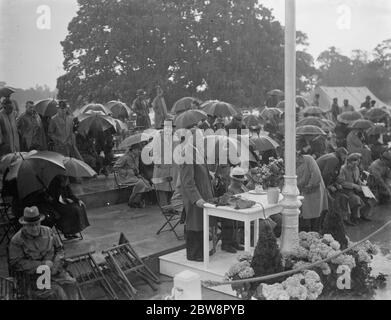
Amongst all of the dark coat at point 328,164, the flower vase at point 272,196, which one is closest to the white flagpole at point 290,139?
the flower vase at point 272,196

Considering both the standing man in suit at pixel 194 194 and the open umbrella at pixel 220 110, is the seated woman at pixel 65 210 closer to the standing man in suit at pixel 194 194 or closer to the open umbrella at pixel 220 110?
the standing man in suit at pixel 194 194

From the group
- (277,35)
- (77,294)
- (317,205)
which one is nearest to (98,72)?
(277,35)

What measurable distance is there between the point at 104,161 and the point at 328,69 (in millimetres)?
54604

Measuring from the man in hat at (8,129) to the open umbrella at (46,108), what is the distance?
1.50m

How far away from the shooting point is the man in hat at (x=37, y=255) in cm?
569

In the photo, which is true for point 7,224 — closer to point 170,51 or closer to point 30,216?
point 30,216

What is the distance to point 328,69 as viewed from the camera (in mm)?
62938

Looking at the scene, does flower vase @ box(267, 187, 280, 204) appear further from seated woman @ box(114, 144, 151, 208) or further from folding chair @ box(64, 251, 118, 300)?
seated woman @ box(114, 144, 151, 208)

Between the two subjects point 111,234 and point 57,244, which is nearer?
point 57,244

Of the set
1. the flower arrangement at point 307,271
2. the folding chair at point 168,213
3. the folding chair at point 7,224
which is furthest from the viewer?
the folding chair at point 168,213

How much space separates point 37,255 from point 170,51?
17.8 m

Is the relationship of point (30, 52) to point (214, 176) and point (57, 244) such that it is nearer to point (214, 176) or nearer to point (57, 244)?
point (214, 176)

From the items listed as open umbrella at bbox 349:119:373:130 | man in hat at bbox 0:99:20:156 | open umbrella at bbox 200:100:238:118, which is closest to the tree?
open umbrella at bbox 200:100:238:118

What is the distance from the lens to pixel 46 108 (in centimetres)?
1134
